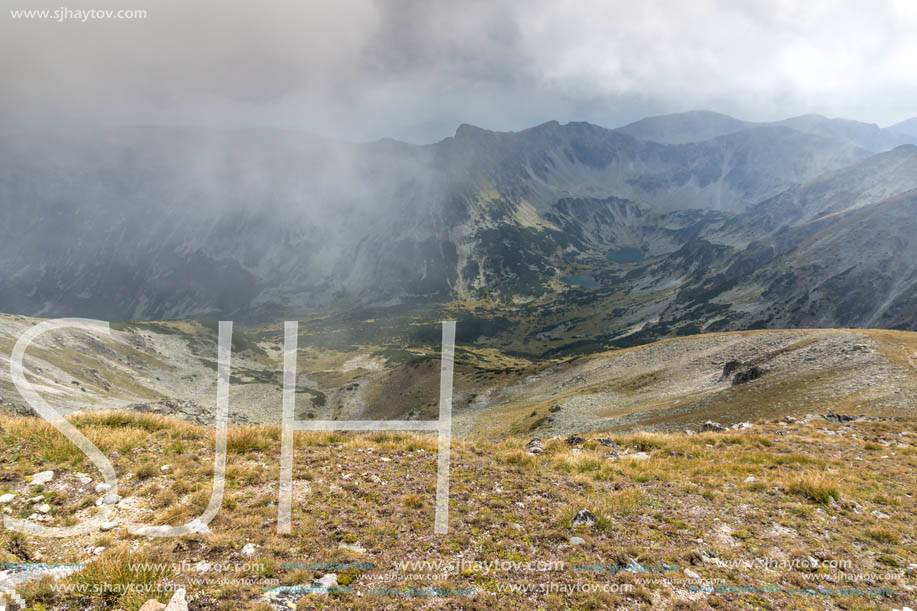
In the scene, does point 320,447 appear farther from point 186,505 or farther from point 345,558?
point 345,558

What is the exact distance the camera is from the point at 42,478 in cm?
890

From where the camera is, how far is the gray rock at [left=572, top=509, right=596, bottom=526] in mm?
9656

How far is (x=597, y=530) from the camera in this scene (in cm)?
946

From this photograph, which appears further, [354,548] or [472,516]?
[472,516]

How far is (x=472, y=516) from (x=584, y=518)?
9.63 feet

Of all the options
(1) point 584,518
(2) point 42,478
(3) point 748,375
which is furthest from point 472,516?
(3) point 748,375

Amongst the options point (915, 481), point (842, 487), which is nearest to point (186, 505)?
point (842, 487)

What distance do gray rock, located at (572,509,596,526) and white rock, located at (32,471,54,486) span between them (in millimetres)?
12825

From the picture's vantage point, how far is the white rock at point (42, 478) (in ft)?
28.6

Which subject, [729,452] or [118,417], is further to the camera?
[729,452]

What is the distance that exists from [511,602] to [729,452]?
580 inches

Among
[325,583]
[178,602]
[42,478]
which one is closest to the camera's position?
[178,602]

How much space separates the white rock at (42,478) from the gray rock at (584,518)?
42.1 feet

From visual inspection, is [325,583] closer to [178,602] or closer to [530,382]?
[178,602]
